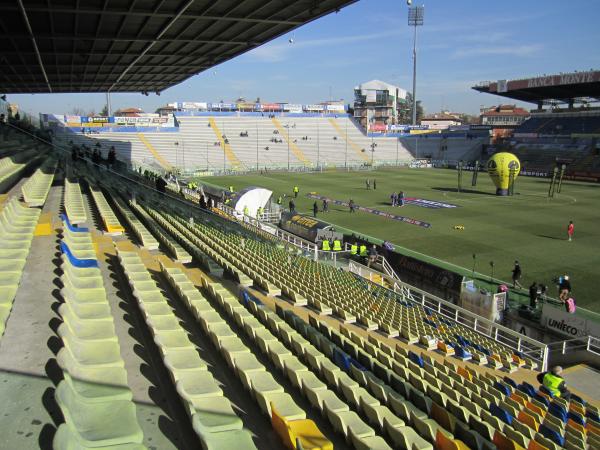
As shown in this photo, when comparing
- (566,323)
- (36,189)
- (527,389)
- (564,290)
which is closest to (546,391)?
(527,389)

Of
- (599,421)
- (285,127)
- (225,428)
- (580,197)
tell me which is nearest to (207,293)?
(225,428)

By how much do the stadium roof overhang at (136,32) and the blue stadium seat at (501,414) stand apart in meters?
12.0

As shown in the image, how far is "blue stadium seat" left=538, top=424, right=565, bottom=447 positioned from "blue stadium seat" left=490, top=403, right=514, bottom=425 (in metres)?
0.45

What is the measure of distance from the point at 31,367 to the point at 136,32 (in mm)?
17496

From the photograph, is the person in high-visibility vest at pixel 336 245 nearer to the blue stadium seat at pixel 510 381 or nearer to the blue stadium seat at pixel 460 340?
the blue stadium seat at pixel 460 340

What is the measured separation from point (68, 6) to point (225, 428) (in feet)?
49.5

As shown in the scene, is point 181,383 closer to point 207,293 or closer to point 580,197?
point 207,293

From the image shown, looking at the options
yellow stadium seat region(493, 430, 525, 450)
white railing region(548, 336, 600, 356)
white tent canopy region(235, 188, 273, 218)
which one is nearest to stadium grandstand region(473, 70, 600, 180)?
white tent canopy region(235, 188, 273, 218)

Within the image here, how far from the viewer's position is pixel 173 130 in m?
67.7

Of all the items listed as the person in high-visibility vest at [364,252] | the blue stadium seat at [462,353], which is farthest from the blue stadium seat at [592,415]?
the person in high-visibility vest at [364,252]

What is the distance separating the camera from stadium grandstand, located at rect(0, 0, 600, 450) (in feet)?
14.9

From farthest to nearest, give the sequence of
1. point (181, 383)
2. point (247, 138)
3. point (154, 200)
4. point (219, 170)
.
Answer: point (247, 138)
point (219, 170)
point (154, 200)
point (181, 383)

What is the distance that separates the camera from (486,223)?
1133 inches

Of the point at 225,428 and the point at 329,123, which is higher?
the point at 329,123
